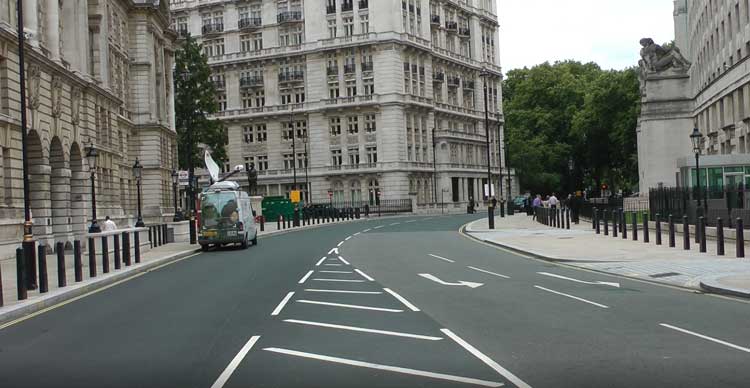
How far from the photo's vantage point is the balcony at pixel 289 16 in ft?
325

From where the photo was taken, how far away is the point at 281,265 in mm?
24547

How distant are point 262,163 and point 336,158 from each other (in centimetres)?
1055

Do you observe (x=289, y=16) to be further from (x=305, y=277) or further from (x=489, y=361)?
(x=489, y=361)

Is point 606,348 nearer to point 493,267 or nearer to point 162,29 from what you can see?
point 493,267

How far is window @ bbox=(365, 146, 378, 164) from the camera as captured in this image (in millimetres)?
94562

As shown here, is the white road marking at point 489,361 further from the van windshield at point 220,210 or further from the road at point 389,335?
the van windshield at point 220,210

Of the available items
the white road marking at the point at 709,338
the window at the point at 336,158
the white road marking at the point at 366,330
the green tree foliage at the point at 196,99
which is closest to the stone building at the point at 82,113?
the green tree foliage at the point at 196,99

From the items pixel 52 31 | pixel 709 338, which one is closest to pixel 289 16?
pixel 52 31

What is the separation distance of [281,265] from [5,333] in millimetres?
12369

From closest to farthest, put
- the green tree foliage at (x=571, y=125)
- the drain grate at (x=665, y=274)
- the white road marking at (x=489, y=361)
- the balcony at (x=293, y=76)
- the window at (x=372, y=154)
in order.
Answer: the white road marking at (x=489, y=361)
the drain grate at (x=665, y=274)
the green tree foliage at (x=571, y=125)
the window at (x=372, y=154)
the balcony at (x=293, y=76)

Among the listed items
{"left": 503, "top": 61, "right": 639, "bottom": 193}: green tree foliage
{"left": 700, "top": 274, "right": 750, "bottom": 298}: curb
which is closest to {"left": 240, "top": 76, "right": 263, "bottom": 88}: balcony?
{"left": 503, "top": 61, "right": 639, "bottom": 193}: green tree foliage

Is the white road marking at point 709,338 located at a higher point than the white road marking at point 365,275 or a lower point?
lower

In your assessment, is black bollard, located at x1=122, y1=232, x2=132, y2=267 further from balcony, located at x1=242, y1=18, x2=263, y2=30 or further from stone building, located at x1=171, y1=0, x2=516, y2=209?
balcony, located at x1=242, y1=18, x2=263, y2=30

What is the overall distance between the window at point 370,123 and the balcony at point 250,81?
15.0 m
